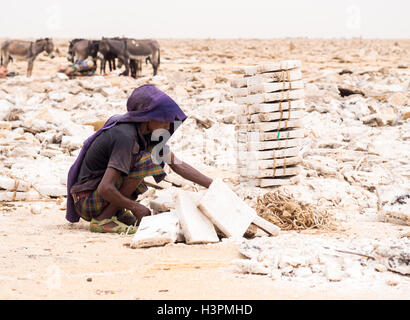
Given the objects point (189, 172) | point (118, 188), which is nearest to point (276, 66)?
point (189, 172)

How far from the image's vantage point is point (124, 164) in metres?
4.03

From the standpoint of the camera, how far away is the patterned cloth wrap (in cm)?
421

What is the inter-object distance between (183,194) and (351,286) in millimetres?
1425

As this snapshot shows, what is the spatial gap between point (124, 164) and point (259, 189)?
196cm

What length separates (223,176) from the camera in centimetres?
664

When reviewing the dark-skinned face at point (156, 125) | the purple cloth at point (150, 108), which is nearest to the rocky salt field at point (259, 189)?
the dark-skinned face at point (156, 125)

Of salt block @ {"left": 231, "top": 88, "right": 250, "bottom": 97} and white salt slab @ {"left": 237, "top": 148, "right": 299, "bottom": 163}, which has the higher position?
salt block @ {"left": 231, "top": 88, "right": 250, "bottom": 97}

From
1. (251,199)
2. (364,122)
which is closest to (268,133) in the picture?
(251,199)

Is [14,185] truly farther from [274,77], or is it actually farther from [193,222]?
[274,77]

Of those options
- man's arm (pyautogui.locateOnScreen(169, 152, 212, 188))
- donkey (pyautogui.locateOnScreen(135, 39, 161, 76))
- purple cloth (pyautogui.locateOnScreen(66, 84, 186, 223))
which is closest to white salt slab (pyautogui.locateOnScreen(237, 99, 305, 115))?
man's arm (pyautogui.locateOnScreen(169, 152, 212, 188))

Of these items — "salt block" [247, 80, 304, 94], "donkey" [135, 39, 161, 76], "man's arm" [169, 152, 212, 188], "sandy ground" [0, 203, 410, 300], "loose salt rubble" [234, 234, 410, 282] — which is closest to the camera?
"sandy ground" [0, 203, 410, 300]

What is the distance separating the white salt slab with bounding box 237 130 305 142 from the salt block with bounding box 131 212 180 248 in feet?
6.24

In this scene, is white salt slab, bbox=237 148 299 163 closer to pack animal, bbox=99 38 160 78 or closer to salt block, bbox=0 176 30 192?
salt block, bbox=0 176 30 192
